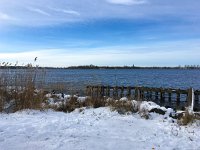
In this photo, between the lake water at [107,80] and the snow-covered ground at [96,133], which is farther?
the lake water at [107,80]

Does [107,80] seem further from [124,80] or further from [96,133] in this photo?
[96,133]

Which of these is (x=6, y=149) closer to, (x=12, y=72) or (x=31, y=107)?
(x=31, y=107)

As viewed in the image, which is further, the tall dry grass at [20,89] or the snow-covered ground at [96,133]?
the tall dry grass at [20,89]

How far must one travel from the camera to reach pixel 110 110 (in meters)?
10.2

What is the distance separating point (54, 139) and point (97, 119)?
8.48ft

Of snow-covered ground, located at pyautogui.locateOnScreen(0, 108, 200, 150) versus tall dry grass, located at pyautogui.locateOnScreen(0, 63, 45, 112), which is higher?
tall dry grass, located at pyautogui.locateOnScreen(0, 63, 45, 112)

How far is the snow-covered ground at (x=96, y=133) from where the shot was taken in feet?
19.9

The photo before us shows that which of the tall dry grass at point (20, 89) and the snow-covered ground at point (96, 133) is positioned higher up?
the tall dry grass at point (20, 89)

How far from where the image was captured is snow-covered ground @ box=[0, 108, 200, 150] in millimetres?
6074

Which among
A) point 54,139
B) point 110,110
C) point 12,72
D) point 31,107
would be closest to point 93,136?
point 54,139

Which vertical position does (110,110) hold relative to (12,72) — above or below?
below

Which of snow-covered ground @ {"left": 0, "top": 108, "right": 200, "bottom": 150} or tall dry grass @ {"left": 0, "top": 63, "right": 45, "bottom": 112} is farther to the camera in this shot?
tall dry grass @ {"left": 0, "top": 63, "right": 45, "bottom": 112}

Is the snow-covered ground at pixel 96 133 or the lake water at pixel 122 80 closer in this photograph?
the snow-covered ground at pixel 96 133

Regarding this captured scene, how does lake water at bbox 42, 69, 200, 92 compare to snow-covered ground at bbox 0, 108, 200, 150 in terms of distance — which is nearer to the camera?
snow-covered ground at bbox 0, 108, 200, 150
